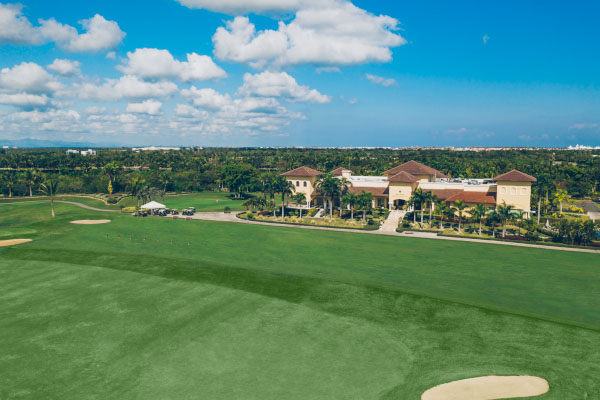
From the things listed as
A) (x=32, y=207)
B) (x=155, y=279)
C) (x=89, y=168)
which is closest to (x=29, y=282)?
(x=155, y=279)

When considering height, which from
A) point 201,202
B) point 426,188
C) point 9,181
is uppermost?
point 426,188

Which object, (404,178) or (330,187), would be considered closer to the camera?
(330,187)

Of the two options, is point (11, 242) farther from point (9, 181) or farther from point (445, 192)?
point (445, 192)

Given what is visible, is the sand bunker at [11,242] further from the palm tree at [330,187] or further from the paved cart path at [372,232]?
the palm tree at [330,187]

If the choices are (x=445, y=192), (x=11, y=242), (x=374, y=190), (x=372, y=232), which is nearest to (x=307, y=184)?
(x=374, y=190)

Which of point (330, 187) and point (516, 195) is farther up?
point (330, 187)
